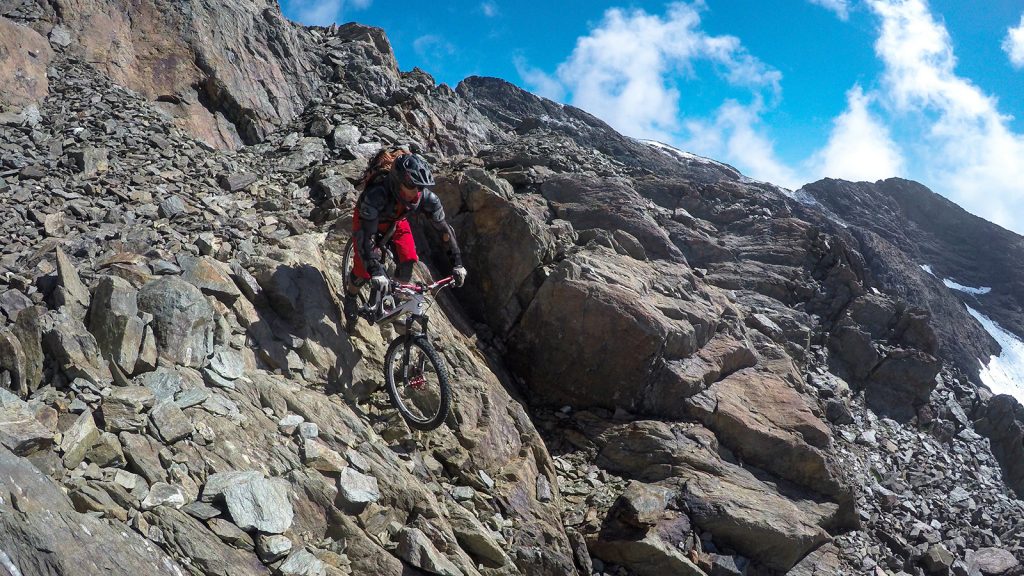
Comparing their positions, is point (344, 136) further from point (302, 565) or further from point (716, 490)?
point (302, 565)

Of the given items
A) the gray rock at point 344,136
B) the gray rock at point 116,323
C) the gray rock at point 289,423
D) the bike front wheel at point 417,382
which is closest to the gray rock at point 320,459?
the gray rock at point 289,423

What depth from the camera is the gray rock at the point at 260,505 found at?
516 cm

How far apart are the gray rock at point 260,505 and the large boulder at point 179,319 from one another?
82.1 inches

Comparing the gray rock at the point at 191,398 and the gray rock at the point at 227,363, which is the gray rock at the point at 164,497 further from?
the gray rock at the point at 227,363

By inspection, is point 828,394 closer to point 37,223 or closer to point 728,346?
point 728,346

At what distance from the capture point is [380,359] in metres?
9.18

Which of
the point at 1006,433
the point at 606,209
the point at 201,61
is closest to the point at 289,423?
the point at 606,209

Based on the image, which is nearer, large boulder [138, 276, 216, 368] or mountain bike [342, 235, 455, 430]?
large boulder [138, 276, 216, 368]

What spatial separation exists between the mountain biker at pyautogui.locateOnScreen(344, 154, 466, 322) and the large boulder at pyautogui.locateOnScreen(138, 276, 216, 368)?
6.91 ft

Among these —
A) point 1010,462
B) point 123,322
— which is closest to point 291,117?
point 123,322

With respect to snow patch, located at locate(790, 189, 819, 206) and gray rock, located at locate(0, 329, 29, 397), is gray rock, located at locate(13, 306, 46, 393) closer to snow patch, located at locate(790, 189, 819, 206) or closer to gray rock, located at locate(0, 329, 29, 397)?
gray rock, located at locate(0, 329, 29, 397)

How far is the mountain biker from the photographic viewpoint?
8.09 m

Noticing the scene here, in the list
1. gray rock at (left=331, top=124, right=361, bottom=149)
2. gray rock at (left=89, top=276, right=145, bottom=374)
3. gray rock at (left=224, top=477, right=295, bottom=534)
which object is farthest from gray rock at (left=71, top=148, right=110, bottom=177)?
gray rock at (left=224, top=477, right=295, bottom=534)

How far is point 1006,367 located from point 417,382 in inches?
3167
